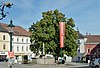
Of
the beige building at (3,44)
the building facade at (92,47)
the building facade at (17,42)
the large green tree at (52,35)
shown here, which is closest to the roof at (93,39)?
the building facade at (92,47)

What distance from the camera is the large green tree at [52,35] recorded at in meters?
69.1

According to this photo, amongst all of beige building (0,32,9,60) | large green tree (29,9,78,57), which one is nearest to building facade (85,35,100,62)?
beige building (0,32,9,60)

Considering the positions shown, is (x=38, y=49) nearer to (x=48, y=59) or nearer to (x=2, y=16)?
(x=48, y=59)

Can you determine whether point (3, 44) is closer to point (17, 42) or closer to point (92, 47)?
point (17, 42)

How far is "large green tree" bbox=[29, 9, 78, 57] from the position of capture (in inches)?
2719

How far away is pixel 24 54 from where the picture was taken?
343 ft

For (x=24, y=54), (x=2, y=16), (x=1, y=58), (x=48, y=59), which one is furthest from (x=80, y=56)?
(x=2, y=16)

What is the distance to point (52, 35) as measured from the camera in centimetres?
6931

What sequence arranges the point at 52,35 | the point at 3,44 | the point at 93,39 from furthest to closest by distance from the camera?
the point at 93,39 < the point at 3,44 < the point at 52,35

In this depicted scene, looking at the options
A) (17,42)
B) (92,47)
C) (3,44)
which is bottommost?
(92,47)

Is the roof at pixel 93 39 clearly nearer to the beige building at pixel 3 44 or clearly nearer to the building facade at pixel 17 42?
the building facade at pixel 17 42

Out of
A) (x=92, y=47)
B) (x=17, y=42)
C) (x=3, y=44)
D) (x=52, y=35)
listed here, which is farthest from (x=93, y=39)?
(x=52, y=35)

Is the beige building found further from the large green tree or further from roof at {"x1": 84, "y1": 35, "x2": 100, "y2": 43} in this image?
roof at {"x1": 84, "y1": 35, "x2": 100, "y2": 43}

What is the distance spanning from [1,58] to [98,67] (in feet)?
180
